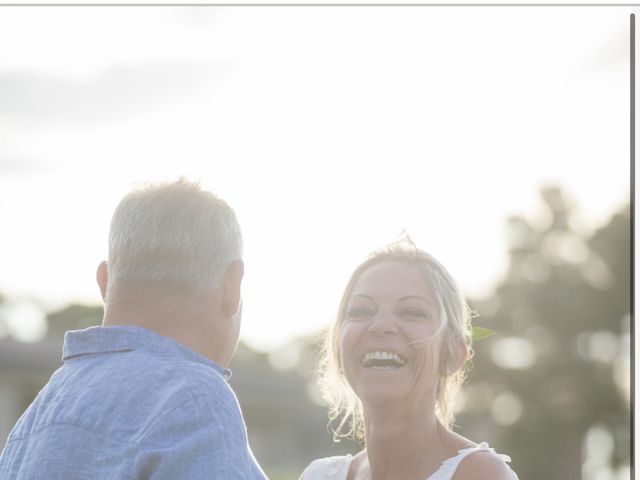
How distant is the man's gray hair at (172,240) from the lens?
89.5 inches

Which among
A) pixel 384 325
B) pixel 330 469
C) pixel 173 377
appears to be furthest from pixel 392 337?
pixel 173 377

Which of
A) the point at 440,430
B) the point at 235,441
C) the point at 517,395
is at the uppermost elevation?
the point at 235,441

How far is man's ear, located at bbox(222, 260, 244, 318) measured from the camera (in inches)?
91.5

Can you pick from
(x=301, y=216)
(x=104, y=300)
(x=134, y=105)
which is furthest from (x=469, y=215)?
(x=104, y=300)

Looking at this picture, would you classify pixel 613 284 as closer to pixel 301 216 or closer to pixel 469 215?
pixel 469 215

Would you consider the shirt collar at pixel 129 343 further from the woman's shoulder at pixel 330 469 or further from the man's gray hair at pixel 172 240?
the woman's shoulder at pixel 330 469

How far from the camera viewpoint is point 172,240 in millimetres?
2289

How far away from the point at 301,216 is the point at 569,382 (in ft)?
111

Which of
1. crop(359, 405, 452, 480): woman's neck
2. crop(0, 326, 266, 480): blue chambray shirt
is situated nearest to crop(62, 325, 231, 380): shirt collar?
crop(0, 326, 266, 480): blue chambray shirt

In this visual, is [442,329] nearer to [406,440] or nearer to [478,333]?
[478,333]

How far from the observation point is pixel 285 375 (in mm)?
28172

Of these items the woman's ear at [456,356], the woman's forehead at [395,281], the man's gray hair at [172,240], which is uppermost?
the man's gray hair at [172,240]

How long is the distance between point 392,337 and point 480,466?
0.53m

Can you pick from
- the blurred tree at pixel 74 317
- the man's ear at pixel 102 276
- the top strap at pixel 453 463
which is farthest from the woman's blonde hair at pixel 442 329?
the blurred tree at pixel 74 317
